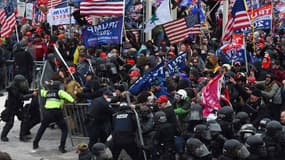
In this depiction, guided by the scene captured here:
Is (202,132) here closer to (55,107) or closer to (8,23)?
(55,107)

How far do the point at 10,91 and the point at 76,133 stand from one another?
175 centimetres

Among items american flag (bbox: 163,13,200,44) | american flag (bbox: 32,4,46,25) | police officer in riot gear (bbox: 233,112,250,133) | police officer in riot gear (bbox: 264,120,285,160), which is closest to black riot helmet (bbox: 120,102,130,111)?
police officer in riot gear (bbox: 233,112,250,133)

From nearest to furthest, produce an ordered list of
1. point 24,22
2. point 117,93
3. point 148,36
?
1. point 117,93
2. point 148,36
3. point 24,22

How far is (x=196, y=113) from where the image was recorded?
12.5 m

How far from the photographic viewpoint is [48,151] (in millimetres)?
14484

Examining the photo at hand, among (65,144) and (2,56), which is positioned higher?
(2,56)

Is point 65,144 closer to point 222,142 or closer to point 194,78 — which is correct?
point 194,78

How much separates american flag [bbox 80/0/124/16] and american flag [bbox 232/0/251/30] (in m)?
2.92

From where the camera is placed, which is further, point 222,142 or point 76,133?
point 76,133

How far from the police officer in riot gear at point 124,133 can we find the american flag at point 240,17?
17.9 feet

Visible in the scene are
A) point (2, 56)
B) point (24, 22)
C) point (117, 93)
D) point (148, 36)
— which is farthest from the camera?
point (24, 22)

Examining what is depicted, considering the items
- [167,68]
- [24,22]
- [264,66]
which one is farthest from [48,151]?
[24,22]

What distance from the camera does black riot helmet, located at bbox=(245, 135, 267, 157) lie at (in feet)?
35.7

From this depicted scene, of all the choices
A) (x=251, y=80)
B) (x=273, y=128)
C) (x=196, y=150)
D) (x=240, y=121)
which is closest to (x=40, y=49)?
(x=251, y=80)
